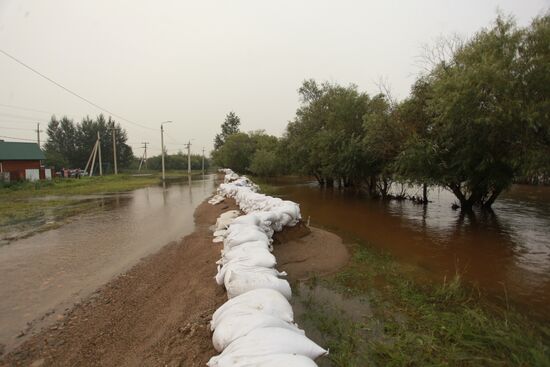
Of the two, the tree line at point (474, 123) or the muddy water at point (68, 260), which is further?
the tree line at point (474, 123)

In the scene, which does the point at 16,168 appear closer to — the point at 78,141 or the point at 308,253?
the point at 78,141

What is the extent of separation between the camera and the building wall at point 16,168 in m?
26.7

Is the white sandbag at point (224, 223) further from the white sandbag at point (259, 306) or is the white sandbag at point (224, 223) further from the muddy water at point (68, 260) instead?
the white sandbag at point (259, 306)

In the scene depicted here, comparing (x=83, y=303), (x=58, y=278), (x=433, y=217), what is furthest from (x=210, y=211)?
(x=433, y=217)

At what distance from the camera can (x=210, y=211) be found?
12.9 m

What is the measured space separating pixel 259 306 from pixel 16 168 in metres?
33.9

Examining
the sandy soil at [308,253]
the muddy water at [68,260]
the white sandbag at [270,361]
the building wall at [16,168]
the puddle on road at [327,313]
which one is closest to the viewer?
the white sandbag at [270,361]

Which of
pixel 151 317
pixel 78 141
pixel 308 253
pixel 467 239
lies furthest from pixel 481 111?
pixel 78 141

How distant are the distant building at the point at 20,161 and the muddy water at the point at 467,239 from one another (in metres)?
27.7

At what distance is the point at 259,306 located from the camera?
3275 millimetres

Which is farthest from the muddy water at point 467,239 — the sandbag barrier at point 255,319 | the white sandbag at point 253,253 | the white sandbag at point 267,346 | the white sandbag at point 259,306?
the white sandbag at point 267,346

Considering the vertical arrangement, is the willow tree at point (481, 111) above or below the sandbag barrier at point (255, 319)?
above

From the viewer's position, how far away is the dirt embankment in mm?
3388

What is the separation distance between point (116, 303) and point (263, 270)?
8.13ft
